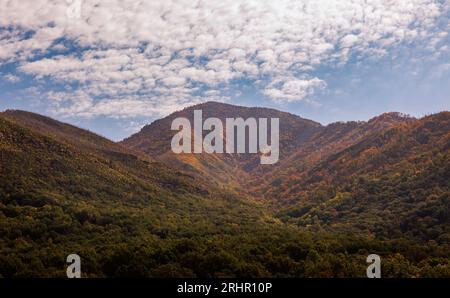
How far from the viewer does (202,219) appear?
116750mm

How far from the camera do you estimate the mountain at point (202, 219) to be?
6034 centimetres

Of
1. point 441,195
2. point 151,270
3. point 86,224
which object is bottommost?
point 151,270

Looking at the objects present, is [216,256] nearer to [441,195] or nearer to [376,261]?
[376,261]

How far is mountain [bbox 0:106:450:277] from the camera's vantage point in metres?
60.3

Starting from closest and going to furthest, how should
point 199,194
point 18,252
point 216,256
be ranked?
point 216,256, point 18,252, point 199,194

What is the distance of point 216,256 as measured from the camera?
199ft

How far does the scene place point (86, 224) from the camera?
89.8 meters

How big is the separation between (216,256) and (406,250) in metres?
37.6
